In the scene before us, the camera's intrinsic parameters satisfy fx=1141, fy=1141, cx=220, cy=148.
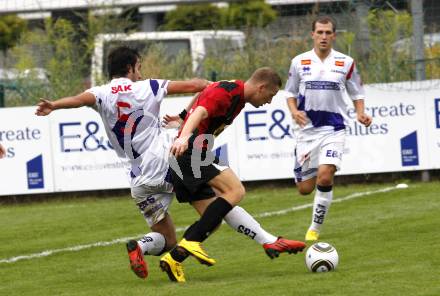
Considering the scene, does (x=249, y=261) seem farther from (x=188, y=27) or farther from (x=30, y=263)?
(x=188, y=27)

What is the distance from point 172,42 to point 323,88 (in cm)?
1238

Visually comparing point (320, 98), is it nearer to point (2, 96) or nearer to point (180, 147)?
point (180, 147)

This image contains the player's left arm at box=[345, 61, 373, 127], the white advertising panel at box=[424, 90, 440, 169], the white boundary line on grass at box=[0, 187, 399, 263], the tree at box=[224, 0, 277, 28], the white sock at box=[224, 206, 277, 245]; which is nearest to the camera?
the white sock at box=[224, 206, 277, 245]

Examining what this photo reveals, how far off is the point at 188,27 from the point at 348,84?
15082 millimetres

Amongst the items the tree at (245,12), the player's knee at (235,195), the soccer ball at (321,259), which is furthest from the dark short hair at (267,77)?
the tree at (245,12)

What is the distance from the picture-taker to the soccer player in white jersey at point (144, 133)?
8.79m

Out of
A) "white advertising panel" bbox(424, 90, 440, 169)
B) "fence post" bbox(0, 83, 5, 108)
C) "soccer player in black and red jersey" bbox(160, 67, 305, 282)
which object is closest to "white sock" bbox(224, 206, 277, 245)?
"soccer player in black and red jersey" bbox(160, 67, 305, 282)

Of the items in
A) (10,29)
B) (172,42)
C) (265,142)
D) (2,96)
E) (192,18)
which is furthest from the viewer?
(10,29)

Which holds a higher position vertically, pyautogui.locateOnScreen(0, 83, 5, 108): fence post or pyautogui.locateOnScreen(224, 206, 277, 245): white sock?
pyautogui.locateOnScreen(0, 83, 5, 108): fence post

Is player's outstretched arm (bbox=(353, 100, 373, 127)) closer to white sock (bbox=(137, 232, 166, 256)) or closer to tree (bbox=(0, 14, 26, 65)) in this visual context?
white sock (bbox=(137, 232, 166, 256))

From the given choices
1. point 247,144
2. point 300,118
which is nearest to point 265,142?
point 247,144

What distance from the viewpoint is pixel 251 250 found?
1056 centimetres

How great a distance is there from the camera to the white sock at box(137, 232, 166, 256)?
29.8 ft

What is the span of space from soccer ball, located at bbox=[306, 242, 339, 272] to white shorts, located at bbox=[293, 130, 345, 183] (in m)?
2.54
